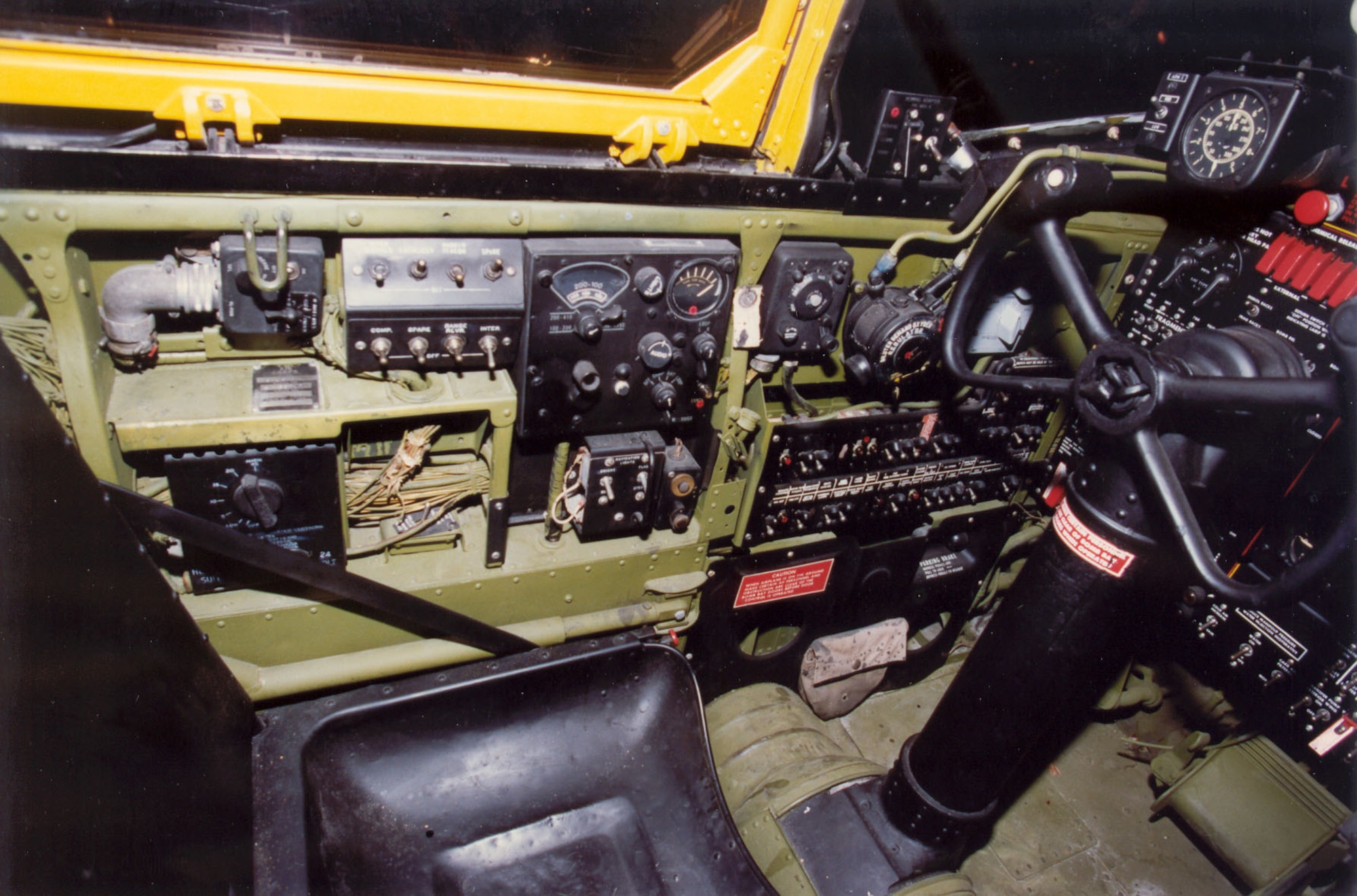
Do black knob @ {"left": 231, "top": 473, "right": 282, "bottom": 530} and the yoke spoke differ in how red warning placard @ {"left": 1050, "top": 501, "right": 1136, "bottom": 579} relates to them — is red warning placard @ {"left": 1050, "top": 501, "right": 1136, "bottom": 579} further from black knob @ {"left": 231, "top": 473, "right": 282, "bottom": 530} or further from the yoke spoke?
black knob @ {"left": 231, "top": 473, "right": 282, "bottom": 530}

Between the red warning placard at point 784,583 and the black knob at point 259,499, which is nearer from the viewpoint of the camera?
the black knob at point 259,499

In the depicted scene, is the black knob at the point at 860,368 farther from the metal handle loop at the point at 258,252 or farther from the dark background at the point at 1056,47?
the metal handle loop at the point at 258,252

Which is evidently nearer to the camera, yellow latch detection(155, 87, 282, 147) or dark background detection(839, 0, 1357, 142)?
yellow latch detection(155, 87, 282, 147)

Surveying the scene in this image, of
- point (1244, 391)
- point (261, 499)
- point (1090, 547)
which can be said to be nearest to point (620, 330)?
point (261, 499)

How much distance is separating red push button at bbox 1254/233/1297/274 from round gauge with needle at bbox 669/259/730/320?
63.2 inches

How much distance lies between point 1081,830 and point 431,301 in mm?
3015

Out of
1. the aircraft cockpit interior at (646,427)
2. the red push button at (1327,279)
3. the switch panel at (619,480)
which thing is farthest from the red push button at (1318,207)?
the switch panel at (619,480)

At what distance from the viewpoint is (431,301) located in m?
1.71

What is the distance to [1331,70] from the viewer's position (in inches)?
72.8

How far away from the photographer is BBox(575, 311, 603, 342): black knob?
1846 mm

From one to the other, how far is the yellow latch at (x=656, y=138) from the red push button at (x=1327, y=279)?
1.77 metres

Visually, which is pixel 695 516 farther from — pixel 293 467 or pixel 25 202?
pixel 25 202

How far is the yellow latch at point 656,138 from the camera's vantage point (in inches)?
72.9

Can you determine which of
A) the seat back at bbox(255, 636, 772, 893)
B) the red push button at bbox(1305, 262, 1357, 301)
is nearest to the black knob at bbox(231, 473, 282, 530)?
the seat back at bbox(255, 636, 772, 893)
